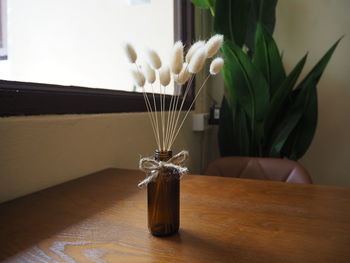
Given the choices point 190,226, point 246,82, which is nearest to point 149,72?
point 190,226

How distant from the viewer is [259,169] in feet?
3.59

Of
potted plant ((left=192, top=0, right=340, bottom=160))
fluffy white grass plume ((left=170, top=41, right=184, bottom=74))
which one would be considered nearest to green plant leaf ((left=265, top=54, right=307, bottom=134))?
potted plant ((left=192, top=0, right=340, bottom=160))

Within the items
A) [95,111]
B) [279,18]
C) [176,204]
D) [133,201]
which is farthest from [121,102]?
[279,18]

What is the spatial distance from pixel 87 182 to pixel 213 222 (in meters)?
0.41

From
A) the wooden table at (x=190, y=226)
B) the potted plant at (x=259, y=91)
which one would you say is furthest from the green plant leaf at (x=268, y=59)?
the wooden table at (x=190, y=226)

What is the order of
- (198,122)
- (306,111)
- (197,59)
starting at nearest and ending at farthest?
(197,59)
(306,111)
(198,122)

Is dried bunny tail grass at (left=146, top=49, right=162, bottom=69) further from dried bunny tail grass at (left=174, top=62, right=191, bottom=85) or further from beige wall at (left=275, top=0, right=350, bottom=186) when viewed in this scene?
beige wall at (left=275, top=0, right=350, bottom=186)

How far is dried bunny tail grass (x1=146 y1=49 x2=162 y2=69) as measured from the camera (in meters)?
0.43

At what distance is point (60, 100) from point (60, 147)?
125 millimetres

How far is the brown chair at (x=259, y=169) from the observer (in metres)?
1.01

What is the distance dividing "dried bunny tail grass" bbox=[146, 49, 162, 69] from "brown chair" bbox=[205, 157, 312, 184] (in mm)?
774

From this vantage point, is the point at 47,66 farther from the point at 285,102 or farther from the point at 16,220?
the point at 285,102

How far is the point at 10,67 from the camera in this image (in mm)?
708

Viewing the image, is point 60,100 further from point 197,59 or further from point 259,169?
point 259,169
